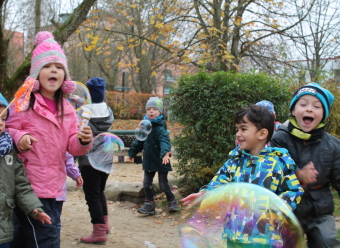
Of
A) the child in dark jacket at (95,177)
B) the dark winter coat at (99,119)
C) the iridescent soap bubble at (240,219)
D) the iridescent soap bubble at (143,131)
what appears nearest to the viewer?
the iridescent soap bubble at (240,219)

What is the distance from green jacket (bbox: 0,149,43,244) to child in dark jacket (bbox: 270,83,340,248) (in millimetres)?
1941

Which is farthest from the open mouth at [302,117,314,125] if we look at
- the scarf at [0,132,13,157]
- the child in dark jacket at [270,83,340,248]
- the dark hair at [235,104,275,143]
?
the scarf at [0,132,13,157]

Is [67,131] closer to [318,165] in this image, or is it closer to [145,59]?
[318,165]

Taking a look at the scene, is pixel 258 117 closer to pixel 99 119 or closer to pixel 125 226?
pixel 99 119

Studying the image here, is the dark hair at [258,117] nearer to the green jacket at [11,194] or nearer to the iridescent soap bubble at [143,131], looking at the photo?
the green jacket at [11,194]

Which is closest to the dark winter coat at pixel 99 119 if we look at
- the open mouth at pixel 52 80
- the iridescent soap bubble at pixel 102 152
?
the iridescent soap bubble at pixel 102 152

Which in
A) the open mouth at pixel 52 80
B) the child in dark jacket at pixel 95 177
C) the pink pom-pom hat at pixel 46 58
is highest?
the pink pom-pom hat at pixel 46 58

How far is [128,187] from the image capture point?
680 centimetres

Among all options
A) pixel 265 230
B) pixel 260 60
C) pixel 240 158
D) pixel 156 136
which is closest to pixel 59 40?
pixel 156 136

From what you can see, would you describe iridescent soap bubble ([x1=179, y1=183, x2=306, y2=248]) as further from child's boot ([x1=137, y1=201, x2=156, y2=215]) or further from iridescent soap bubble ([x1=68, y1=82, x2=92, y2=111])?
child's boot ([x1=137, y1=201, x2=156, y2=215])

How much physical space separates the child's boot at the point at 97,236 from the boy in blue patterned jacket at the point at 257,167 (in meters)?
2.18

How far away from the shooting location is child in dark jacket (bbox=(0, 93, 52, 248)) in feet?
8.80

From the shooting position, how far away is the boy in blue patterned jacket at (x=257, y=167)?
254 cm

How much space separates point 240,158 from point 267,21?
41.2 feet
